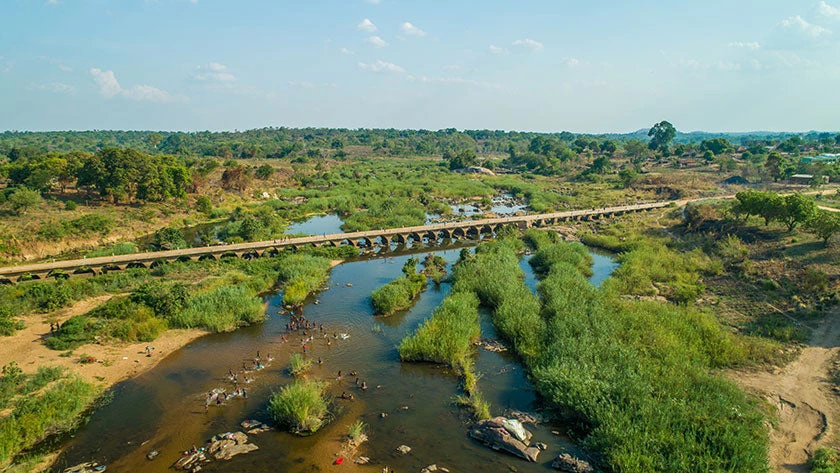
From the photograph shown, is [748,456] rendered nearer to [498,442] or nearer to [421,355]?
[498,442]

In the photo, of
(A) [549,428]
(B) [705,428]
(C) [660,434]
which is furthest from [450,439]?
(B) [705,428]

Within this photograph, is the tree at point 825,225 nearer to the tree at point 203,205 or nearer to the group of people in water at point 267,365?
the group of people in water at point 267,365

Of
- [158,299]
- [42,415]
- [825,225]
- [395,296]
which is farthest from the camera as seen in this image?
[825,225]

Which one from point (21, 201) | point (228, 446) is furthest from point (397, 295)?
point (21, 201)

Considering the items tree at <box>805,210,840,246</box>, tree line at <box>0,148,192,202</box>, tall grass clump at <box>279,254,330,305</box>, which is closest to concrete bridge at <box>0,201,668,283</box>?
tall grass clump at <box>279,254,330,305</box>

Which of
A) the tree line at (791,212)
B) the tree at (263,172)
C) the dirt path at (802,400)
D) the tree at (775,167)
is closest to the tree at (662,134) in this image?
the tree at (775,167)

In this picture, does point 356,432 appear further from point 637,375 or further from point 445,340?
point 637,375

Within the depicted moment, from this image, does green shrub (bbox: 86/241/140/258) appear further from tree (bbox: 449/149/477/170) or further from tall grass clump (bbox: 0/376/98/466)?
tree (bbox: 449/149/477/170)
